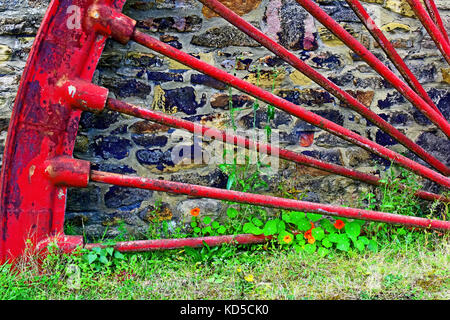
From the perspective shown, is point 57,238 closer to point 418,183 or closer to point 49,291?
point 49,291

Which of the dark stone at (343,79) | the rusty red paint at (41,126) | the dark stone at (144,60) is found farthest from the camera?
the dark stone at (343,79)

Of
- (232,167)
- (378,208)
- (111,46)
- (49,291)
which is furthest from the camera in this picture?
(378,208)

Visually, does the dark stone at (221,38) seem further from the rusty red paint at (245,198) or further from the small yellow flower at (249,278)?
the small yellow flower at (249,278)

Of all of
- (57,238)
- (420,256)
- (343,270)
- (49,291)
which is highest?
(420,256)

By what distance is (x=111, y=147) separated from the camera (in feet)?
7.61

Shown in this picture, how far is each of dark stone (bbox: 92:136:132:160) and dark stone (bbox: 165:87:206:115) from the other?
341 millimetres

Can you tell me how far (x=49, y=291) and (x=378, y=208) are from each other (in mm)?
1999

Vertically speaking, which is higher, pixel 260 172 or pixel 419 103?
pixel 419 103

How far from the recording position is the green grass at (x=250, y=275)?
1769 millimetres

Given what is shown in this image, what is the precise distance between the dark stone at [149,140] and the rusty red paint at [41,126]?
0.55m

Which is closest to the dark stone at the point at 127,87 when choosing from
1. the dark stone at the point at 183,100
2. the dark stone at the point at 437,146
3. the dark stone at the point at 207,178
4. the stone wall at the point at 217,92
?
the stone wall at the point at 217,92

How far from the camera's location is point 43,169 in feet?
5.84

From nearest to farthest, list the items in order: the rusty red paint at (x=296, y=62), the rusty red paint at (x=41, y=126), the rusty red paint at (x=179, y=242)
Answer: the rusty red paint at (x=41, y=126) < the rusty red paint at (x=296, y=62) < the rusty red paint at (x=179, y=242)

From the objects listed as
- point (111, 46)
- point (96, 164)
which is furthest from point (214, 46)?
point (96, 164)
